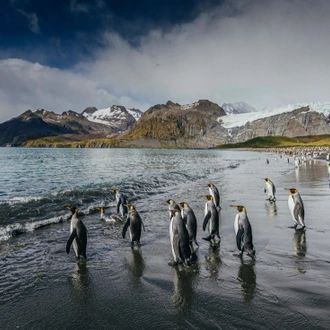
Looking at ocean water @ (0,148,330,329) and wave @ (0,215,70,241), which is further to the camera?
wave @ (0,215,70,241)

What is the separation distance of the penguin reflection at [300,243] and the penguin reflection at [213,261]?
2.00 meters

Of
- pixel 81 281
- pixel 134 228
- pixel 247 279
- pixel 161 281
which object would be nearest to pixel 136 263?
pixel 161 281

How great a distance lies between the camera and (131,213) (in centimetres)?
838

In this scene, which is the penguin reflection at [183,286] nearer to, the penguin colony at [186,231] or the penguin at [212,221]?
the penguin colony at [186,231]

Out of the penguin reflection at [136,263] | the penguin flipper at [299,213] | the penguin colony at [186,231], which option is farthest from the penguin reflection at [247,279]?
the penguin flipper at [299,213]

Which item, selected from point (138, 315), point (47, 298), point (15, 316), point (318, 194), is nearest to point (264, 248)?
point (138, 315)

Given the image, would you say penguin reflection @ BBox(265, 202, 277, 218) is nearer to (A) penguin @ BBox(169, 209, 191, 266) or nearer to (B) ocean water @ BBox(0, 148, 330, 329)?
(B) ocean water @ BBox(0, 148, 330, 329)

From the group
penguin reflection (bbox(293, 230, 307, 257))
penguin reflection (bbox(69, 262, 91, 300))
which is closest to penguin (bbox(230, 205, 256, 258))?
penguin reflection (bbox(293, 230, 307, 257))

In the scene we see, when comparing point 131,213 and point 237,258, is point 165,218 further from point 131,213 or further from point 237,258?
point 237,258

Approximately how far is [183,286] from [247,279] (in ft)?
4.43

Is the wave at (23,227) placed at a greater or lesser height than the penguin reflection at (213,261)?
lesser

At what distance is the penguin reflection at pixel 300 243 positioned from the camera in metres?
7.08

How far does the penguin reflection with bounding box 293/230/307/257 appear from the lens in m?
7.08

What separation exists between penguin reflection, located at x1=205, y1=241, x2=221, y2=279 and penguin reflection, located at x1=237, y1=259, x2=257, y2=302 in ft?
1.60
